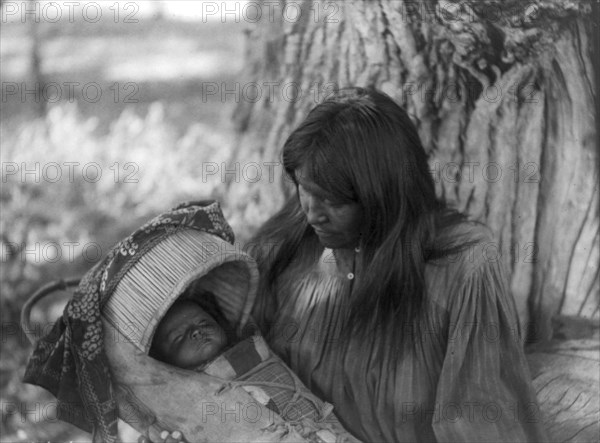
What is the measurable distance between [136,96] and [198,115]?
0.22 m

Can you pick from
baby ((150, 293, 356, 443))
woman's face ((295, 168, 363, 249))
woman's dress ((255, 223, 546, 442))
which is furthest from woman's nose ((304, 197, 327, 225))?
baby ((150, 293, 356, 443))

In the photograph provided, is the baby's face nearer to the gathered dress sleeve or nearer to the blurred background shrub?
the blurred background shrub

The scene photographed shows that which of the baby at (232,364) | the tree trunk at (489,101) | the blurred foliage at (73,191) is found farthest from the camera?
the blurred foliage at (73,191)

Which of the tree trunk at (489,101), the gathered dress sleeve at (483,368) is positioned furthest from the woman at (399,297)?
the tree trunk at (489,101)

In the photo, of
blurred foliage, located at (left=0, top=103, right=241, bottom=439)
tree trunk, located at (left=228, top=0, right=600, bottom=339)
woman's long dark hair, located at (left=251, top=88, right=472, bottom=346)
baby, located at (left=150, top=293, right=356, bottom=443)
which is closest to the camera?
woman's long dark hair, located at (left=251, top=88, right=472, bottom=346)

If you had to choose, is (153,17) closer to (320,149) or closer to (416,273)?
(320,149)

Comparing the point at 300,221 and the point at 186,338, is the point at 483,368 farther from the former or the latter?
the point at 186,338

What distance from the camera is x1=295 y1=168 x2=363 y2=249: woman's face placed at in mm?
2387

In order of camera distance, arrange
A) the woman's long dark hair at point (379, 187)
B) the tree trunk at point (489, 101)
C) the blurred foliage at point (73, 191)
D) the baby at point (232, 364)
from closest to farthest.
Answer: the woman's long dark hair at point (379, 187) → the baby at point (232, 364) → the tree trunk at point (489, 101) → the blurred foliage at point (73, 191)

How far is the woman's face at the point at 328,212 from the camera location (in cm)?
239

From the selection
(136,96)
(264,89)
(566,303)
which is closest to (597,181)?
(566,303)

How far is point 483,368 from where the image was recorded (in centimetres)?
245

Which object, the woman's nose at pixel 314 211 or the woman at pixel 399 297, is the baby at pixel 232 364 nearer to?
the woman at pixel 399 297

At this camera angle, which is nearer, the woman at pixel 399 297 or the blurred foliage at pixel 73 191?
the woman at pixel 399 297
